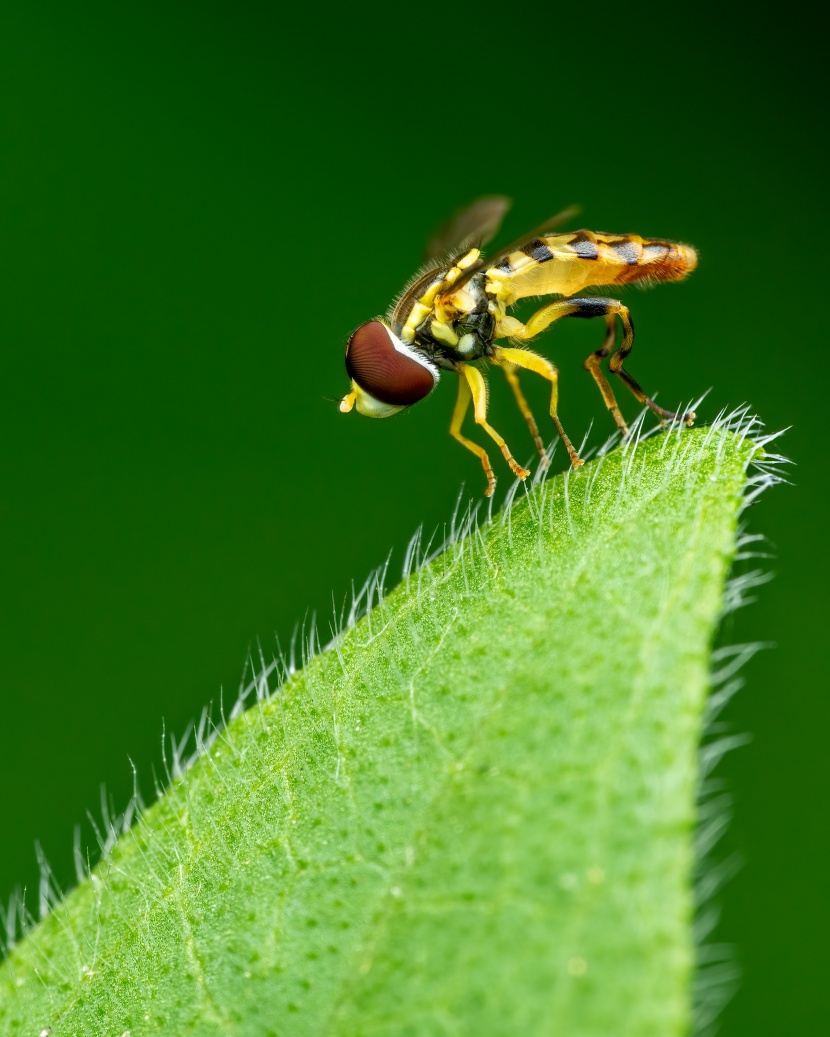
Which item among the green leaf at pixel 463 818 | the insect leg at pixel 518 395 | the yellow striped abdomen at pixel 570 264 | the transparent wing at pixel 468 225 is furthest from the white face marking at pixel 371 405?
the green leaf at pixel 463 818

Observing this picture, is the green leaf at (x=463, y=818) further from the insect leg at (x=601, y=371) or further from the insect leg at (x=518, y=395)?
the insect leg at (x=518, y=395)

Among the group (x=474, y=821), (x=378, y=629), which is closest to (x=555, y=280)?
(x=378, y=629)

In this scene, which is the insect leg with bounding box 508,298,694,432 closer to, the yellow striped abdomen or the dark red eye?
the yellow striped abdomen

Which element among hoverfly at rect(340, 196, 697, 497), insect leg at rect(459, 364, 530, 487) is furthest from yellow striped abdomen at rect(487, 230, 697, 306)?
insect leg at rect(459, 364, 530, 487)

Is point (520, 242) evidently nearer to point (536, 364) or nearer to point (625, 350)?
point (536, 364)

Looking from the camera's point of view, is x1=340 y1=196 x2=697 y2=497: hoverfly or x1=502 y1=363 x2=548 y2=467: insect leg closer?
x1=340 y1=196 x2=697 y2=497: hoverfly

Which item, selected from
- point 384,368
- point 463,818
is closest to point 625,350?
point 384,368

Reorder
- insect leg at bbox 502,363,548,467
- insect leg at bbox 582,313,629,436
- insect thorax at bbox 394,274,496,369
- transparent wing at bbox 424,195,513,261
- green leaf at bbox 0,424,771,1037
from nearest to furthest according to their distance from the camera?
1. green leaf at bbox 0,424,771,1037
2. insect leg at bbox 582,313,629,436
3. insect thorax at bbox 394,274,496,369
4. insect leg at bbox 502,363,548,467
5. transparent wing at bbox 424,195,513,261
